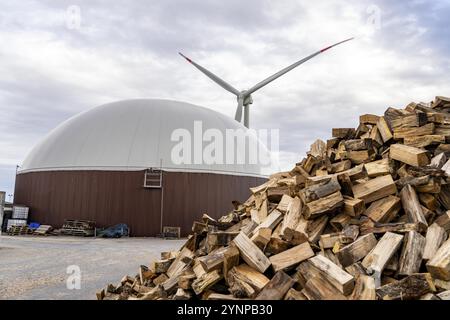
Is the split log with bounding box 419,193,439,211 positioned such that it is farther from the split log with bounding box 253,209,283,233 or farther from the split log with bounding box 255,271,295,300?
the split log with bounding box 255,271,295,300

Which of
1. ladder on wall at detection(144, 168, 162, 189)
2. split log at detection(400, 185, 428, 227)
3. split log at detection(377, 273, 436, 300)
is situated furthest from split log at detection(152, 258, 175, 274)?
ladder on wall at detection(144, 168, 162, 189)

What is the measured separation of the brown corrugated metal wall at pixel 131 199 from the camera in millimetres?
22766

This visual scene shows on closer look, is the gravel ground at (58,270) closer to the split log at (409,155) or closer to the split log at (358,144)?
the split log at (358,144)

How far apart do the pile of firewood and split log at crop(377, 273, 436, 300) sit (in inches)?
0.4

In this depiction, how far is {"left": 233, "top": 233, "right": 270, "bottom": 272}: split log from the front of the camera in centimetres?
428

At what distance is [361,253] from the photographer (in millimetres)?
4371

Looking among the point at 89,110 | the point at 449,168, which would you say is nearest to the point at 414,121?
the point at 449,168

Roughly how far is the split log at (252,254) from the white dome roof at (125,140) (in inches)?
761

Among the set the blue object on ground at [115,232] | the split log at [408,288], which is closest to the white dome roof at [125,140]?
the blue object on ground at [115,232]

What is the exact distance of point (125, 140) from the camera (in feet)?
79.8

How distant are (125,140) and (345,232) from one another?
21.4 m

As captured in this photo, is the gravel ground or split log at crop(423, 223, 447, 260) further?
the gravel ground

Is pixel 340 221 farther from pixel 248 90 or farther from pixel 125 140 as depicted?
pixel 248 90

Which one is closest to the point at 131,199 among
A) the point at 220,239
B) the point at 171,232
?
the point at 171,232
